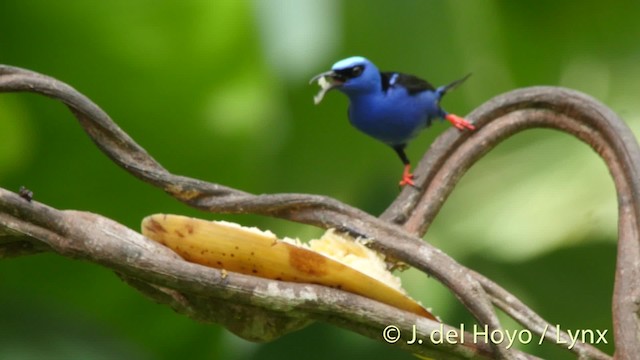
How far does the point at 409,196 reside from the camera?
154 cm

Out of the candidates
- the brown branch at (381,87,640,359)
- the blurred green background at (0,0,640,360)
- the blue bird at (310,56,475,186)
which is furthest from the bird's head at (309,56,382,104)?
the blurred green background at (0,0,640,360)

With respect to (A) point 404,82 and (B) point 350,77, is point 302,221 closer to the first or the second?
(B) point 350,77

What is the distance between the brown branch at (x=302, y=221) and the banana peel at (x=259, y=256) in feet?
0.07

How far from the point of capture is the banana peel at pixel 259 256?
119cm

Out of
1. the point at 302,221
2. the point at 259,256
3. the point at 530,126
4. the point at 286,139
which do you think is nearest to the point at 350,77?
the point at 530,126

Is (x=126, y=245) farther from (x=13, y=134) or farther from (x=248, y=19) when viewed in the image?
(x=248, y=19)

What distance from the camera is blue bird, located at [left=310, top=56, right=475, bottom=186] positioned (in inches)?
72.2

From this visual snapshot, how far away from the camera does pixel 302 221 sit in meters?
1.35

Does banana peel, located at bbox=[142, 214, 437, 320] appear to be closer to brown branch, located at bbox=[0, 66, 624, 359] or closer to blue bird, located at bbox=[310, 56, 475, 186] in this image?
brown branch, located at bbox=[0, 66, 624, 359]

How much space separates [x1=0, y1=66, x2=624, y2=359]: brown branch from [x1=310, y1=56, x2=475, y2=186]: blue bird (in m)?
0.30

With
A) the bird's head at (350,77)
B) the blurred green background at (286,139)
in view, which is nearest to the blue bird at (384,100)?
the bird's head at (350,77)

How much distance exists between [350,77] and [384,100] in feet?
0.34

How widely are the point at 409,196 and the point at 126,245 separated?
0.56 meters

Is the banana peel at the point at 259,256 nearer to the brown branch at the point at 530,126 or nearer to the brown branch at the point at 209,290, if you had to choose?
the brown branch at the point at 209,290
